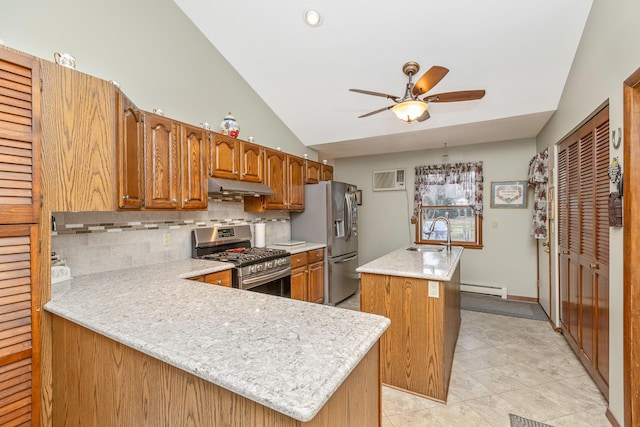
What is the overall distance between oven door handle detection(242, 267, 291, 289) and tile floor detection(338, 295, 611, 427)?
142 centimetres

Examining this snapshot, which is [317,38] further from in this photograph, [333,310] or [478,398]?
[478,398]

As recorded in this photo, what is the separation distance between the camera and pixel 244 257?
2.83 meters

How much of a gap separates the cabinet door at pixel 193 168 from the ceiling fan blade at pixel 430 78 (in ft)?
6.36

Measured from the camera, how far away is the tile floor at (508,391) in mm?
1866

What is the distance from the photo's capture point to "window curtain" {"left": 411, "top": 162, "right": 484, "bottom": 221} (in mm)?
4527

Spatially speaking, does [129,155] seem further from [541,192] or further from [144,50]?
[541,192]

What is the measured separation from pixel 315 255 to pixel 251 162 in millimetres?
1431

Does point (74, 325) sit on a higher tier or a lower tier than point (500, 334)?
higher

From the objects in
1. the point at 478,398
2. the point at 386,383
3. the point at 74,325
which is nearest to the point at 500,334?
the point at 478,398

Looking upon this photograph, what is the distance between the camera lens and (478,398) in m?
2.07

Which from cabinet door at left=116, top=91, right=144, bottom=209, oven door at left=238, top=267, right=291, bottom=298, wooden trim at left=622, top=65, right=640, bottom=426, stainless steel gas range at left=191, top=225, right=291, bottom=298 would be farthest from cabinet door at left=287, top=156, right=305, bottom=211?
wooden trim at left=622, top=65, right=640, bottom=426

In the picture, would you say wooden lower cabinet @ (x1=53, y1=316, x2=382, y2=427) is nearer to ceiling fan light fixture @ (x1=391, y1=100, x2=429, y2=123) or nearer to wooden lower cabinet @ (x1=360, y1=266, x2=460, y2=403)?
wooden lower cabinet @ (x1=360, y1=266, x2=460, y2=403)

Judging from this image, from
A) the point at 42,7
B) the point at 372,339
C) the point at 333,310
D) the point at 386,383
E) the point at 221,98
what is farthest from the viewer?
the point at 221,98

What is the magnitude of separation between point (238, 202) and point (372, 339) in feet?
9.58
